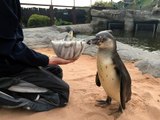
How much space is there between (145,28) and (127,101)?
18.9 metres

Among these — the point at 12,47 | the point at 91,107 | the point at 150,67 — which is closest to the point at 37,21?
the point at 150,67

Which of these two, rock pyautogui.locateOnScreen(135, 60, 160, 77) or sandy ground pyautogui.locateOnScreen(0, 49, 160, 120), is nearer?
sandy ground pyautogui.locateOnScreen(0, 49, 160, 120)

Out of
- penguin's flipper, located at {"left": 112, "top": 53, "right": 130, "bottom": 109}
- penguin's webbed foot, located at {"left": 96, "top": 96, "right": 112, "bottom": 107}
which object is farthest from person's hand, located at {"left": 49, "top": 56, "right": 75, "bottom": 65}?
penguin's webbed foot, located at {"left": 96, "top": 96, "right": 112, "bottom": 107}

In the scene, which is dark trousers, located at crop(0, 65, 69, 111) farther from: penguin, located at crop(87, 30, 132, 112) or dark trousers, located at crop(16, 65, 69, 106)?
penguin, located at crop(87, 30, 132, 112)

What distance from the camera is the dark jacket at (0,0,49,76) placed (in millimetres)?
3346

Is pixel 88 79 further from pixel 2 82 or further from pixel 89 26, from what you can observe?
pixel 89 26

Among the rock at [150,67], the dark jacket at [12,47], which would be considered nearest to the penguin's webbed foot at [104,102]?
the dark jacket at [12,47]

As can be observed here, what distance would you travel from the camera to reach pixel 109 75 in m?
3.79

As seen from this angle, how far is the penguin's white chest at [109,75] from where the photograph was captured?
378 cm

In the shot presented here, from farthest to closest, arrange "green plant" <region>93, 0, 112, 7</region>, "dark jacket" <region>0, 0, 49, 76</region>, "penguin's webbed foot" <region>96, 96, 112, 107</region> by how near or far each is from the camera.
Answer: "green plant" <region>93, 0, 112, 7</region> < "penguin's webbed foot" <region>96, 96, 112, 107</region> < "dark jacket" <region>0, 0, 49, 76</region>

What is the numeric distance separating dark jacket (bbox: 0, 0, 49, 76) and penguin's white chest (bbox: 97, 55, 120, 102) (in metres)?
0.63

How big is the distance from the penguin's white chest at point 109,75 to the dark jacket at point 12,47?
0.63 m

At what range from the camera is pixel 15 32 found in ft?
11.4

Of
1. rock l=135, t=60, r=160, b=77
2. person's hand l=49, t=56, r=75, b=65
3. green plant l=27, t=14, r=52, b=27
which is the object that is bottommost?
green plant l=27, t=14, r=52, b=27
